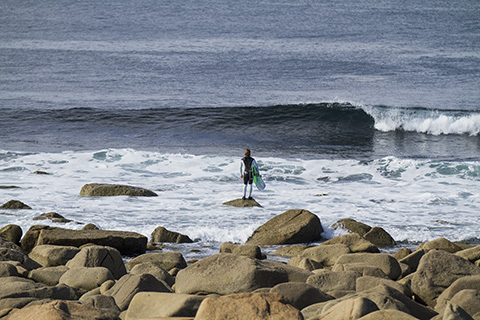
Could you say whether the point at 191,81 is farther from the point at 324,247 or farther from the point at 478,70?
the point at 324,247

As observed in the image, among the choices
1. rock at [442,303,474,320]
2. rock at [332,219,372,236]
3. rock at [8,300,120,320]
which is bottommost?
rock at [332,219,372,236]

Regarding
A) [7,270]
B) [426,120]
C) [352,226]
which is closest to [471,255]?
[352,226]

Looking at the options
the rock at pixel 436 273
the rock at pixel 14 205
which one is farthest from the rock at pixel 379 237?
the rock at pixel 14 205

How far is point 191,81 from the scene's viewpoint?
3281 centimetres

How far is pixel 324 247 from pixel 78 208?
5549 mm

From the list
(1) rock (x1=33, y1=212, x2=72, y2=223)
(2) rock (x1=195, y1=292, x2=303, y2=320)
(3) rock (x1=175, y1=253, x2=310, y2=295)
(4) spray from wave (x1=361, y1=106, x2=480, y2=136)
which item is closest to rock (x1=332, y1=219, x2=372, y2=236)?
(3) rock (x1=175, y1=253, x2=310, y2=295)

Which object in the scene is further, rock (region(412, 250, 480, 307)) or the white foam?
the white foam

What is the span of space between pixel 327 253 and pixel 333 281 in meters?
2.15

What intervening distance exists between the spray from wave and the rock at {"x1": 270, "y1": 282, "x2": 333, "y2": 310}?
21.3m

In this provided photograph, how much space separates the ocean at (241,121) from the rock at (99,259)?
78.2 inches

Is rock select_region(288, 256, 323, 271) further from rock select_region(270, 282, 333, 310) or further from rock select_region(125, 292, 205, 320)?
rock select_region(125, 292, 205, 320)

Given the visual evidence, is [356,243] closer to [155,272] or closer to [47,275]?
[155,272]

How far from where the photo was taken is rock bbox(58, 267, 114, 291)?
20.5 feet

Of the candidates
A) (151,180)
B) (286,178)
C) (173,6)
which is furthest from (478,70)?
(173,6)
